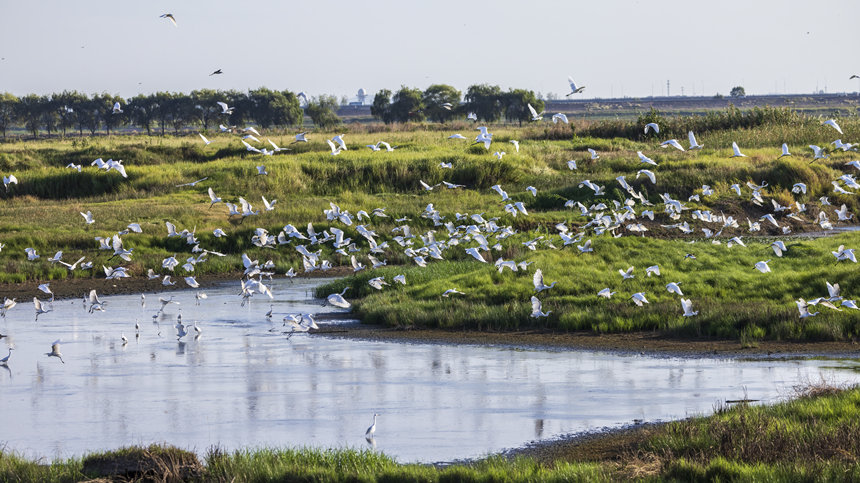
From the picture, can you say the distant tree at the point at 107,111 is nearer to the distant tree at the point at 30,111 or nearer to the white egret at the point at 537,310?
the distant tree at the point at 30,111

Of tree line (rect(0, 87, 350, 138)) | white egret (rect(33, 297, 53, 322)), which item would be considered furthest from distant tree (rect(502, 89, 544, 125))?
white egret (rect(33, 297, 53, 322))

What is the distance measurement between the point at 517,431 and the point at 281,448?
9.29 ft

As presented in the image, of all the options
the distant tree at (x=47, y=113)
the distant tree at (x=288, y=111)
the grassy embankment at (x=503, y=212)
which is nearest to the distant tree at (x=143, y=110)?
the distant tree at (x=47, y=113)

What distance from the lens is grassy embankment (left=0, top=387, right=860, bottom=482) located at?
31.3ft

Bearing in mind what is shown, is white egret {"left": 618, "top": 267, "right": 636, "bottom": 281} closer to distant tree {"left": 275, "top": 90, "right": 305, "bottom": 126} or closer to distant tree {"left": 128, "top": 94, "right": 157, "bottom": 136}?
distant tree {"left": 275, "top": 90, "right": 305, "bottom": 126}

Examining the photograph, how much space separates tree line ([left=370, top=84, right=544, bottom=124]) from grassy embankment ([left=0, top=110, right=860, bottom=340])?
66.2 meters

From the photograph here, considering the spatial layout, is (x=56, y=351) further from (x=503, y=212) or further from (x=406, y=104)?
(x=406, y=104)

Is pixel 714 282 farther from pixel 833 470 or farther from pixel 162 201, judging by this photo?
pixel 162 201

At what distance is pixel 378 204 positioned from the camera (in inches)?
1459

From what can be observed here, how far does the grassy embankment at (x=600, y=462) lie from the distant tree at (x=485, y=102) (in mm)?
121997

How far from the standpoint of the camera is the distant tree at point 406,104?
126938 mm

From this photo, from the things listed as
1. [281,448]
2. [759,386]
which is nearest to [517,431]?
[281,448]

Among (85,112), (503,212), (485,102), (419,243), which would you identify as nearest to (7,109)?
(85,112)

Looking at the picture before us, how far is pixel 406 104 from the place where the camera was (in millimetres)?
127062
